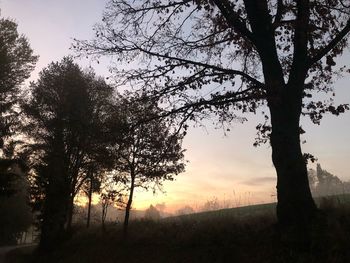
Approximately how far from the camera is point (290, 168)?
10078mm

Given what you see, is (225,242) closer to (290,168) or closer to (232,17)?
(290,168)

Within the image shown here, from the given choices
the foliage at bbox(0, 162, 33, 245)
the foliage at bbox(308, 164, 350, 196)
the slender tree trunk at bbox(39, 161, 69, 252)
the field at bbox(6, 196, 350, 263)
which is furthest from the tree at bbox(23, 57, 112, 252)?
the foliage at bbox(308, 164, 350, 196)

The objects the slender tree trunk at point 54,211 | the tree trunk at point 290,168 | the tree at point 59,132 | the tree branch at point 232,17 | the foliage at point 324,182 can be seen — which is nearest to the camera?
the tree trunk at point 290,168

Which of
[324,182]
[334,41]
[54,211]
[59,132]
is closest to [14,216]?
[54,211]

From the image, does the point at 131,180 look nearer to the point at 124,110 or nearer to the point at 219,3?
the point at 124,110

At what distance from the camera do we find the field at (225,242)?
9172mm

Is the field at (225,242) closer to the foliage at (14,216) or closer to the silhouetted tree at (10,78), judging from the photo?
the silhouetted tree at (10,78)

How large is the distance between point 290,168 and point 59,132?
20.7 meters

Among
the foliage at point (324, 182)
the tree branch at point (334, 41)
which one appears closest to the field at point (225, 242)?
the tree branch at point (334, 41)

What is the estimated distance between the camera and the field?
917 centimetres

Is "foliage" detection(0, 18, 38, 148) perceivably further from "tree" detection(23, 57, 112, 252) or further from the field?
the field

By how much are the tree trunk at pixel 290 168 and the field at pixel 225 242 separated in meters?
0.47

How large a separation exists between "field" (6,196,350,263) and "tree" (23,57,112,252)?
23.4 ft

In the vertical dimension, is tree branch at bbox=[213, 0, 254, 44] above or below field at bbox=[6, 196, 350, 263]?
above
